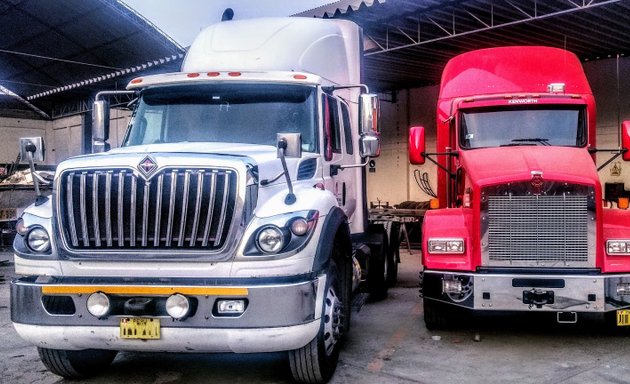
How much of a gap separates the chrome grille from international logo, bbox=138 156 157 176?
346 centimetres

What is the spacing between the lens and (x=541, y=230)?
253 inches

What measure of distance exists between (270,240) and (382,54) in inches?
497

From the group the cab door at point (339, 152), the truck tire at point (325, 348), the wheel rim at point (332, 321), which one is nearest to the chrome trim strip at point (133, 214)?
the truck tire at point (325, 348)

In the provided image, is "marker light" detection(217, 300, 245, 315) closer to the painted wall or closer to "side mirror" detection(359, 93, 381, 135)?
"side mirror" detection(359, 93, 381, 135)

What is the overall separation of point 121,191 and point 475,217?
11.7 feet

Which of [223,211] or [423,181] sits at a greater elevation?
[423,181]

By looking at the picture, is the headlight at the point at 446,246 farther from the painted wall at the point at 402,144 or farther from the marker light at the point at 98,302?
the painted wall at the point at 402,144

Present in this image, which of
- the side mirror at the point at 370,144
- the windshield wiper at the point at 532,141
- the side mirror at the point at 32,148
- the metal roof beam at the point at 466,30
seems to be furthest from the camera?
the metal roof beam at the point at 466,30

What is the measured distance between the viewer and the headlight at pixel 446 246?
21.6 ft

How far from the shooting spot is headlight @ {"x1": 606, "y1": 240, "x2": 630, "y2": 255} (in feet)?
20.7

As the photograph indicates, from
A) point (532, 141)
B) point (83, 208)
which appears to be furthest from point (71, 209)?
point (532, 141)

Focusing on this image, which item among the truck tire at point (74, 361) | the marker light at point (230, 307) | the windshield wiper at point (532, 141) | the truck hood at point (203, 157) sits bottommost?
the truck tire at point (74, 361)

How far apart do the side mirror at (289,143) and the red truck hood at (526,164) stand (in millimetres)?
2443

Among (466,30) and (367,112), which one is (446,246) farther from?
(466,30)
